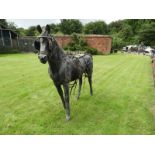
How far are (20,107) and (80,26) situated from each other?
47.9 metres

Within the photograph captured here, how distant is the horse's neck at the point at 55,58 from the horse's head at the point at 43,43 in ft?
1.03

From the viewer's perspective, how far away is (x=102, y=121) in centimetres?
485

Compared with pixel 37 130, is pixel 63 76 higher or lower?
higher

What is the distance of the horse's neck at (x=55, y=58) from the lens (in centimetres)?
432

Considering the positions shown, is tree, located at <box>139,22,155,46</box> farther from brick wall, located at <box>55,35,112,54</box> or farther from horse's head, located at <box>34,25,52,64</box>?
A: horse's head, located at <box>34,25,52,64</box>

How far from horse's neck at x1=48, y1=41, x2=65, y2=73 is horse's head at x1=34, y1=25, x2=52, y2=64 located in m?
0.32

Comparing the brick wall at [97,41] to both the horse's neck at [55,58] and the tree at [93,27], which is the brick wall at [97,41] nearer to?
the tree at [93,27]

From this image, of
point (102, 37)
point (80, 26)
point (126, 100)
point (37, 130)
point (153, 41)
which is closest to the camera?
point (37, 130)

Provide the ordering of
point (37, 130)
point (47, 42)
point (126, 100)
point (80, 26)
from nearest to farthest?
point (47, 42) < point (37, 130) < point (126, 100) < point (80, 26)

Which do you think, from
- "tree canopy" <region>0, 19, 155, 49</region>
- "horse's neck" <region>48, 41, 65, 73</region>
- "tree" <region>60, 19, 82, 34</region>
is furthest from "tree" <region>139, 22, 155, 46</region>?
"horse's neck" <region>48, 41, 65, 73</region>

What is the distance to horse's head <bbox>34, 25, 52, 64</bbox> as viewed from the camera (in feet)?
12.5

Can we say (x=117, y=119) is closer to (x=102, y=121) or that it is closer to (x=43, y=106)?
(x=102, y=121)

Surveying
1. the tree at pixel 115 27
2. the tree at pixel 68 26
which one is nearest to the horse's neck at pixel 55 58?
the tree at pixel 68 26

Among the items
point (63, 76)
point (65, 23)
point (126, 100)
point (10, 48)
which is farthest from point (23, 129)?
point (65, 23)
